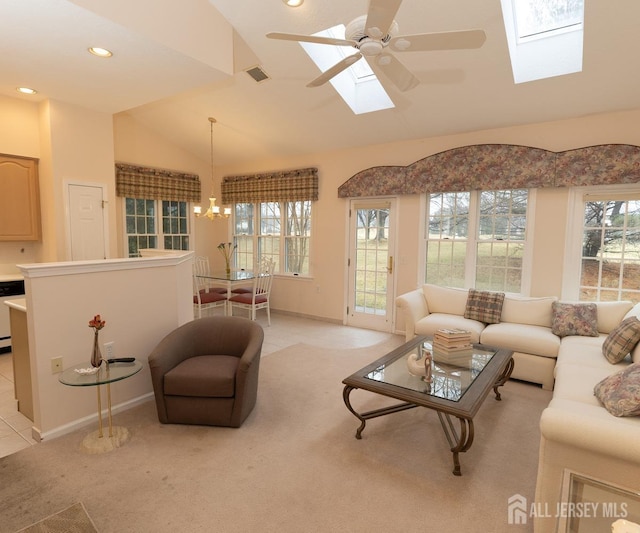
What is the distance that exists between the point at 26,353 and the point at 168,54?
264 centimetres

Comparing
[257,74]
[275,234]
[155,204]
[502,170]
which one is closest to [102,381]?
[257,74]

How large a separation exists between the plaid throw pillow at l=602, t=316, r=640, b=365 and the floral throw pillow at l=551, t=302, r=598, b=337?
600 mm

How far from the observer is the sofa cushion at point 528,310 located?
12.9ft

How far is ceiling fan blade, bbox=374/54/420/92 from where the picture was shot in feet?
7.89

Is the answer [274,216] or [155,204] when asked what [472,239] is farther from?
[155,204]

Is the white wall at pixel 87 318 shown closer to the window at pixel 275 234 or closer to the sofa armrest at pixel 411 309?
the sofa armrest at pixel 411 309

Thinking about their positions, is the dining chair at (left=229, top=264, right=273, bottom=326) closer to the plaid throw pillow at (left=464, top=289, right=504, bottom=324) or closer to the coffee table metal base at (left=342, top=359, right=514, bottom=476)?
the plaid throw pillow at (left=464, top=289, right=504, bottom=324)

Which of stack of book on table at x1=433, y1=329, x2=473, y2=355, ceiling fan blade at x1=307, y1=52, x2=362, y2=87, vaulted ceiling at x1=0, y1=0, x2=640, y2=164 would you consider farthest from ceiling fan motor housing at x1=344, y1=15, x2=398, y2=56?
stack of book on table at x1=433, y1=329, x2=473, y2=355

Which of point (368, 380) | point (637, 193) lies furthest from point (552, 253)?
point (368, 380)

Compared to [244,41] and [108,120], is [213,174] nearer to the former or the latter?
[108,120]

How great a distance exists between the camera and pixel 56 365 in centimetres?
256

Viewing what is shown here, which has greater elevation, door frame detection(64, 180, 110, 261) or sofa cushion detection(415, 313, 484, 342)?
door frame detection(64, 180, 110, 261)

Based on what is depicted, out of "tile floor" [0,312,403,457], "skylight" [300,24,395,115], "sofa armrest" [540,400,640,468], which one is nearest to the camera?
"sofa armrest" [540,400,640,468]

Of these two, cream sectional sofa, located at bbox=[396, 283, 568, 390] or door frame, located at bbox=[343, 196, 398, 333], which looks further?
door frame, located at bbox=[343, 196, 398, 333]
